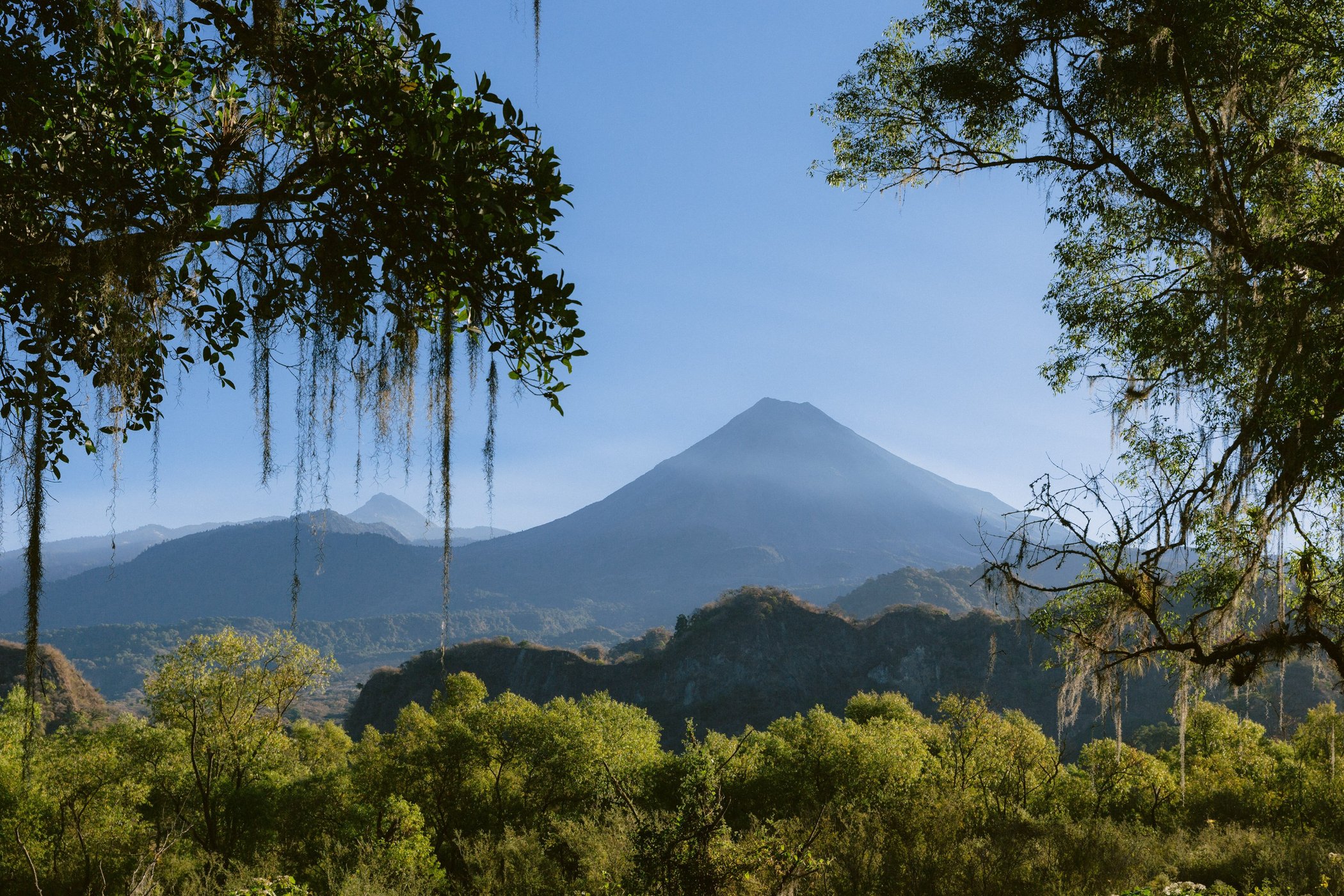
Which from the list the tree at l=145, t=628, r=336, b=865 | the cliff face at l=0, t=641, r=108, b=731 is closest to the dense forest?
the tree at l=145, t=628, r=336, b=865

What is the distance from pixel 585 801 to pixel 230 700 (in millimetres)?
9680

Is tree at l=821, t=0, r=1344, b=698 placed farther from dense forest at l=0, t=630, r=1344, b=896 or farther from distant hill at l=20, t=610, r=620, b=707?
distant hill at l=20, t=610, r=620, b=707

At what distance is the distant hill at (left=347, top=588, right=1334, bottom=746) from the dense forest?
4553 centimetres

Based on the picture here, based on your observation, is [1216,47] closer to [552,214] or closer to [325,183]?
[552,214]

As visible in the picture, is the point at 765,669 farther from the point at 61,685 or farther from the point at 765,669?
the point at 61,685

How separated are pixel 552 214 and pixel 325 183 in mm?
1066

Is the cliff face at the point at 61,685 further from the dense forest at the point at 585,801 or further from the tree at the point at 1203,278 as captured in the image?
the tree at the point at 1203,278

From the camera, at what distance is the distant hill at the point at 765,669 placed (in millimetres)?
68312

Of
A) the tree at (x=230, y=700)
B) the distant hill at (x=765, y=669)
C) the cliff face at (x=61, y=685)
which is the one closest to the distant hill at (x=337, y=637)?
the distant hill at (x=765, y=669)

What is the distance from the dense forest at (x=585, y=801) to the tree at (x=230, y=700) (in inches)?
2.5

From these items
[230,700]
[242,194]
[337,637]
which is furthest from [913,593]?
[337,637]

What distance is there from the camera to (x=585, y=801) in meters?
21.0

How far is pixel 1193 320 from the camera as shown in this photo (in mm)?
6867

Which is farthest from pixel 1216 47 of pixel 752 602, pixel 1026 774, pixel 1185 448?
pixel 752 602
